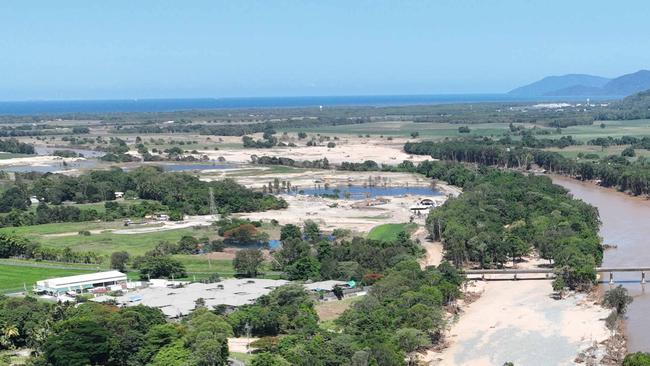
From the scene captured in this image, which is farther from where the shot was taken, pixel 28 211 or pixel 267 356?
pixel 28 211

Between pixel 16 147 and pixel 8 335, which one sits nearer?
pixel 8 335

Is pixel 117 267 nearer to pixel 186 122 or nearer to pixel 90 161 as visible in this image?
pixel 90 161

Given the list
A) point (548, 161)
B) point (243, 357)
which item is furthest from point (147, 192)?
point (548, 161)

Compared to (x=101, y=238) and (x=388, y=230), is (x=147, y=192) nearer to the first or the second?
(x=101, y=238)

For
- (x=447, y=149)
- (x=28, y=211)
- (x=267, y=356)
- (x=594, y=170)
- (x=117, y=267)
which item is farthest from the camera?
(x=447, y=149)

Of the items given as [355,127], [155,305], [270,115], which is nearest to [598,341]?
[155,305]

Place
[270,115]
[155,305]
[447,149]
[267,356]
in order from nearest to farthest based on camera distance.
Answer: [267,356] < [155,305] < [447,149] < [270,115]

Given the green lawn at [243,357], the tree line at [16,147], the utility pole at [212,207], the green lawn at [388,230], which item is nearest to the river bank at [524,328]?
the green lawn at [243,357]
